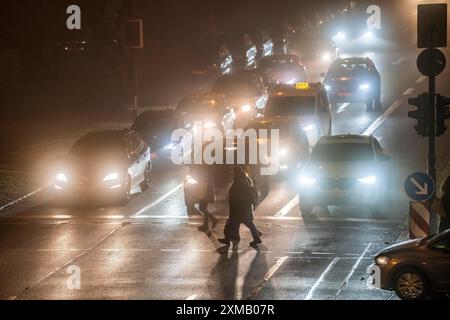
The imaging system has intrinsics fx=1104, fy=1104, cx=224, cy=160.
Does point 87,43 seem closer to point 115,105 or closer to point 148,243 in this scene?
point 115,105

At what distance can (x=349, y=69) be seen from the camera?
4131 centimetres

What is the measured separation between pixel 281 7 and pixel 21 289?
236 ft

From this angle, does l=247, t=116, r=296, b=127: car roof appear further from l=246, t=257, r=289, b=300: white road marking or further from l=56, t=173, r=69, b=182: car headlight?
l=246, t=257, r=289, b=300: white road marking

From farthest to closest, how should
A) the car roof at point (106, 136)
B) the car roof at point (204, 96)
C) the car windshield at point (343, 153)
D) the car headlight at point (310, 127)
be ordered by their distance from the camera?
the car roof at point (204, 96) → the car headlight at point (310, 127) → the car roof at point (106, 136) → the car windshield at point (343, 153)

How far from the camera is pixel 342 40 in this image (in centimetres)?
7075

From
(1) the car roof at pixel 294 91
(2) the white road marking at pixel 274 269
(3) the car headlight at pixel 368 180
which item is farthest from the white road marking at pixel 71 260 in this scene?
(1) the car roof at pixel 294 91

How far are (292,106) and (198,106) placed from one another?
416cm

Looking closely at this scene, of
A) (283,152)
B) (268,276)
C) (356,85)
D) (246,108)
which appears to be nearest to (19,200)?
(283,152)

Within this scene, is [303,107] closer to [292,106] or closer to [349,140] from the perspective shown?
[292,106]

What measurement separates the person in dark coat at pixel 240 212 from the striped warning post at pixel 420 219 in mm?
3401

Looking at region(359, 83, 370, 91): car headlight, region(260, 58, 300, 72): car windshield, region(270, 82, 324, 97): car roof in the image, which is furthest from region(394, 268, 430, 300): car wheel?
region(260, 58, 300, 72): car windshield

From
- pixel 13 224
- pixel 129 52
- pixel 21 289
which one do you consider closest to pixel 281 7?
pixel 129 52

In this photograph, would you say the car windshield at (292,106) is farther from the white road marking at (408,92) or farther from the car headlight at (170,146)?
the white road marking at (408,92)

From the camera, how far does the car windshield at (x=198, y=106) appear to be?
3672 cm
